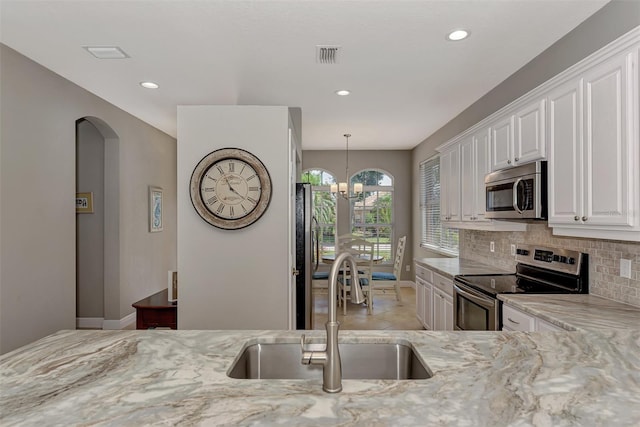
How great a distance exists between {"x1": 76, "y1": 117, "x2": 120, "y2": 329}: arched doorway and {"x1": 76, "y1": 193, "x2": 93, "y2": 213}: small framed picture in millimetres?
27

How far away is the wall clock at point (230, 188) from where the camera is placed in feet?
10.9

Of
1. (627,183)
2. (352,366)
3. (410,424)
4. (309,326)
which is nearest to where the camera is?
(410,424)

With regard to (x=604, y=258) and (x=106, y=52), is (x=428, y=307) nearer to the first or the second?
(x=604, y=258)

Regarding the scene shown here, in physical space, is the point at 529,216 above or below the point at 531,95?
below

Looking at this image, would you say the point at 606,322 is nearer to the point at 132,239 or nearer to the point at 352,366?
the point at 352,366

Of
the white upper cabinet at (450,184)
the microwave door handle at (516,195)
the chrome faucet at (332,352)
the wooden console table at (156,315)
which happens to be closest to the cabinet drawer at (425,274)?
the white upper cabinet at (450,184)

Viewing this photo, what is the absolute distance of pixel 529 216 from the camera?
2633 millimetres

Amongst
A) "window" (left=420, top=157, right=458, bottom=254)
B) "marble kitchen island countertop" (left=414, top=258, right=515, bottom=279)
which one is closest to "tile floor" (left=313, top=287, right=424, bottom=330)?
"marble kitchen island countertop" (left=414, top=258, right=515, bottom=279)

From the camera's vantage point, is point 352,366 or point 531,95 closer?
point 352,366

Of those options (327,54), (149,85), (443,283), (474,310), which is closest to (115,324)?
(149,85)

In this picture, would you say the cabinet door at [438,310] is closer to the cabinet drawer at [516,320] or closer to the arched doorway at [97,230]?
the cabinet drawer at [516,320]

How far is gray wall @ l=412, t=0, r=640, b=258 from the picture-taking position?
2.24 metres

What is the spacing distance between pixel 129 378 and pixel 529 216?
251 centimetres

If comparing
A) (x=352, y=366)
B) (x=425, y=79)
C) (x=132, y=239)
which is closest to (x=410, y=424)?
(x=352, y=366)
